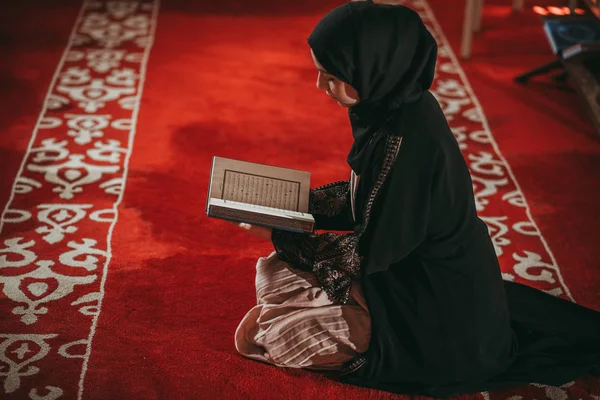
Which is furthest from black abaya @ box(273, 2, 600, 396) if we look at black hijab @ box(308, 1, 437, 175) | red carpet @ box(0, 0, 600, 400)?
red carpet @ box(0, 0, 600, 400)

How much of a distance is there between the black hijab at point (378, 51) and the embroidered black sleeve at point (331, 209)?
44 cm

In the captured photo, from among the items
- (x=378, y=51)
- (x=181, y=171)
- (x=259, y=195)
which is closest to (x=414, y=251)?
(x=259, y=195)

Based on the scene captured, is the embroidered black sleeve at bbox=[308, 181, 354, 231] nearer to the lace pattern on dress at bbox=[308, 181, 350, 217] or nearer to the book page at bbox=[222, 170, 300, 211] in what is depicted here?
the lace pattern on dress at bbox=[308, 181, 350, 217]

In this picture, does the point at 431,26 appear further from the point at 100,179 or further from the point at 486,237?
the point at 486,237

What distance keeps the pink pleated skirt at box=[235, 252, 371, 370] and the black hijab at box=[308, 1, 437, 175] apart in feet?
1.84

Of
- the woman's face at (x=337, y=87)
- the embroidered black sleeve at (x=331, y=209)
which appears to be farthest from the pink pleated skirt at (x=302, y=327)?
the woman's face at (x=337, y=87)

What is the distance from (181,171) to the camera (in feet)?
10.3

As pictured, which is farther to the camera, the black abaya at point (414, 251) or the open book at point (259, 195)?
the open book at point (259, 195)

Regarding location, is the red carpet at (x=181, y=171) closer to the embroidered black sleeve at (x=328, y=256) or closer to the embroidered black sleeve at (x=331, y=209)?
the embroidered black sleeve at (x=328, y=256)

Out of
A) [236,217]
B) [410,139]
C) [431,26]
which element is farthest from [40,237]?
[431,26]

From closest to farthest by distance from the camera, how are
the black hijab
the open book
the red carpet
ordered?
1. the black hijab
2. the open book
3. the red carpet

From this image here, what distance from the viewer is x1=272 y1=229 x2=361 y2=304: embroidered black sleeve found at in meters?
1.91

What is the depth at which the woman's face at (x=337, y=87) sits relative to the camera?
1754 mm

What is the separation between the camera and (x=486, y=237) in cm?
196
